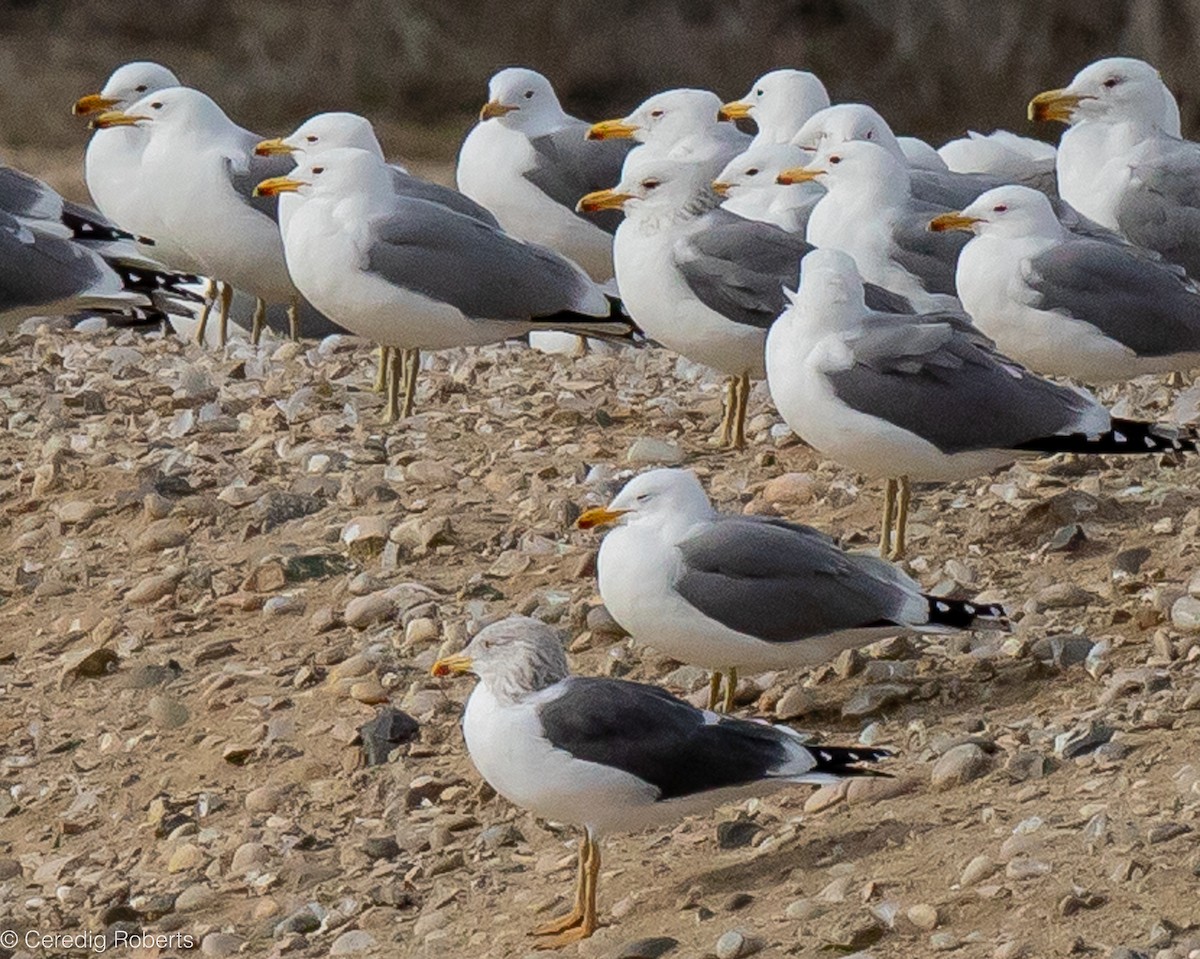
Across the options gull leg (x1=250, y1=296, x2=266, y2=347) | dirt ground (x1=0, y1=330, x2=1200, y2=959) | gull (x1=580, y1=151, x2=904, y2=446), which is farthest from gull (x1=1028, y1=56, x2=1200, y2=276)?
gull leg (x1=250, y1=296, x2=266, y2=347)

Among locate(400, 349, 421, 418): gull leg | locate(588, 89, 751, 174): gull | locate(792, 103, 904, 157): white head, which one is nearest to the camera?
locate(400, 349, 421, 418): gull leg

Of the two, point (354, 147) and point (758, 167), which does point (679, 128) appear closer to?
point (758, 167)

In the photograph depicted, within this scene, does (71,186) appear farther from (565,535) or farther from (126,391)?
(565,535)

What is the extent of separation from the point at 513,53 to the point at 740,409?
1736cm

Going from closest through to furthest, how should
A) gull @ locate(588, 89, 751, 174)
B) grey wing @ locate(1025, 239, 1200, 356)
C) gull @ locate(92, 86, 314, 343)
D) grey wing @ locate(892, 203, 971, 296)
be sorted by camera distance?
grey wing @ locate(1025, 239, 1200, 356)
grey wing @ locate(892, 203, 971, 296)
gull @ locate(92, 86, 314, 343)
gull @ locate(588, 89, 751, 174)

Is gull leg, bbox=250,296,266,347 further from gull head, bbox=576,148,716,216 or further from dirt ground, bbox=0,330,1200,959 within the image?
gull head, bbox=576,148,716,216

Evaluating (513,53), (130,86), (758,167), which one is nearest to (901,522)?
(758,167)

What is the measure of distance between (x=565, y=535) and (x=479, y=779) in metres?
1.46

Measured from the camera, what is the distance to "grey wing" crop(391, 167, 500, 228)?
30.6 feet

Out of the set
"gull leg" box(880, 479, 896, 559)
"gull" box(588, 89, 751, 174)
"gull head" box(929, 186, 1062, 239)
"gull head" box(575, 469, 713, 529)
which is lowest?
"gull leg" box(880, 479, 896, 559)

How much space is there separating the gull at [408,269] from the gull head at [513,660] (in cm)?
294

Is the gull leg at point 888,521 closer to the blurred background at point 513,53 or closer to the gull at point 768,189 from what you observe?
the gull at point 768,189

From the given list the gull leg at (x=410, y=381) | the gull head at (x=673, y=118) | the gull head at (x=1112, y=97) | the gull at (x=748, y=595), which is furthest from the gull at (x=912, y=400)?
the gull head at (x=673, y=118)

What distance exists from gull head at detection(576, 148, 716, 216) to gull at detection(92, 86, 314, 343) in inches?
79.3
